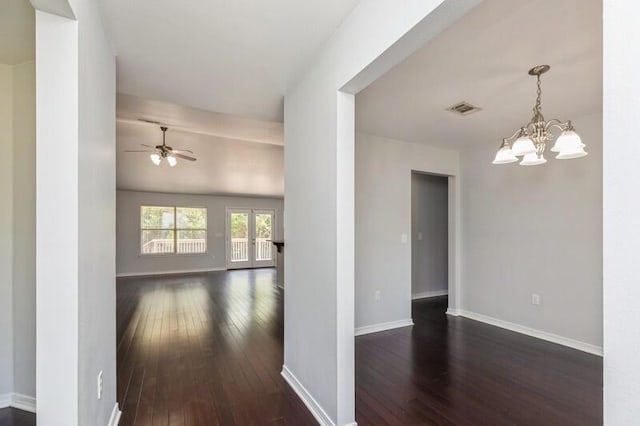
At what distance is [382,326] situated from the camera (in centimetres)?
374

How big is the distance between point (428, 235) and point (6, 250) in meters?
5.45

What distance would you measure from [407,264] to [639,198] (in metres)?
3.52

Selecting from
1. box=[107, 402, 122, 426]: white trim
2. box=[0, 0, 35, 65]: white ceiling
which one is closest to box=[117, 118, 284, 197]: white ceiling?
box=[0, 0, 35, 65]: white ceiling

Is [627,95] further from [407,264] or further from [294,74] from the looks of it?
[407,264]

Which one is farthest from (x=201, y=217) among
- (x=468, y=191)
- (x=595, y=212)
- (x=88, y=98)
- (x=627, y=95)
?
(x=627, y=95)

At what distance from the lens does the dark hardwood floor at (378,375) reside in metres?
2.02

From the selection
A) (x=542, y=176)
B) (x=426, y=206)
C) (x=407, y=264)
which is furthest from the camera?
(x=426, y=206)

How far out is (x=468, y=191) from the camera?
4.34 m

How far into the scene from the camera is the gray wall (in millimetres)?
5324

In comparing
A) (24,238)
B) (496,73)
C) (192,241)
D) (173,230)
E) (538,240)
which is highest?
(496,73)

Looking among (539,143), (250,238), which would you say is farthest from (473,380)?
(250,238)

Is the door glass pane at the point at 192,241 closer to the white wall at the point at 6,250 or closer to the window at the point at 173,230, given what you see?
the window at the point at 173,230

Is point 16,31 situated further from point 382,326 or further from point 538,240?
point 538,240

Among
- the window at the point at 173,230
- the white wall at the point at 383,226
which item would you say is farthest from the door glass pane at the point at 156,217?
the white wall at the point at 383,226
